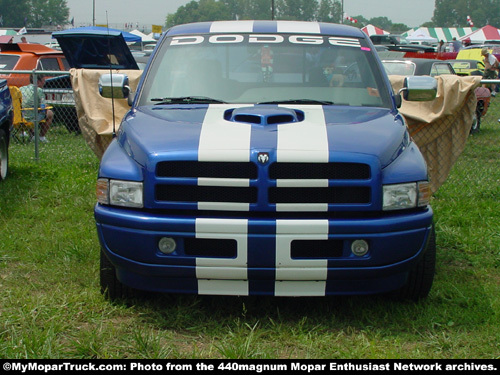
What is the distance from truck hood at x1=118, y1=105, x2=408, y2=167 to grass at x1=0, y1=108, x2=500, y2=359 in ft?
3.20

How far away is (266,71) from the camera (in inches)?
186

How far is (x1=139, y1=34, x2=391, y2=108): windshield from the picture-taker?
4578 millimetres

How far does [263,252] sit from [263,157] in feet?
1.67

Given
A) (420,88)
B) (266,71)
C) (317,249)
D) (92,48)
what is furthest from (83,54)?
(317,249)

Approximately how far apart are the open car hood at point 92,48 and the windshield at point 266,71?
6914 millimetres

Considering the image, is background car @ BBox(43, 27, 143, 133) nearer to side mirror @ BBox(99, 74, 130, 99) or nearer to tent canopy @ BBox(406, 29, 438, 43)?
side mirror @ BBox(99, 74, 130, 99)

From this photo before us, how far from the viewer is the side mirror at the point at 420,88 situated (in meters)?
4.80

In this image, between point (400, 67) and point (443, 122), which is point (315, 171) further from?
point (400, 67)

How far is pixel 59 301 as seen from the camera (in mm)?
4059

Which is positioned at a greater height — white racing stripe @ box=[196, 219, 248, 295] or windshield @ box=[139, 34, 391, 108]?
windshield @ box=[139, 34, 391, 108]

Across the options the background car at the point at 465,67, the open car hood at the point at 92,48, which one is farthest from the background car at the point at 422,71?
the open car hood at the point at 92,48

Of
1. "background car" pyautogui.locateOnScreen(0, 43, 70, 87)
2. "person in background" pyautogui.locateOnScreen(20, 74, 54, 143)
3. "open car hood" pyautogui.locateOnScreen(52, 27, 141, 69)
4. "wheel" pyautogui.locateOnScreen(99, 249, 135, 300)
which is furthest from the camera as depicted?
"background car" pyautogui.locateOnScreen(0, 43, 70, 87)

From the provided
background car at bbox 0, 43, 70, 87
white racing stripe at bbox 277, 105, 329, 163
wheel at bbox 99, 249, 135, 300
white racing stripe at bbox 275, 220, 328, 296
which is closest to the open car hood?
background car at bbox 0, 43, 70, 87

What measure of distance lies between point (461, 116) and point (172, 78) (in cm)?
358
